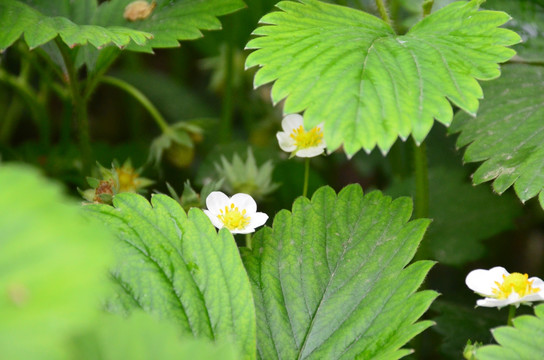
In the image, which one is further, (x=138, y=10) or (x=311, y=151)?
(x=138, y=10)

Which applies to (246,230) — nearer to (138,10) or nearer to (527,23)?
(138,10)

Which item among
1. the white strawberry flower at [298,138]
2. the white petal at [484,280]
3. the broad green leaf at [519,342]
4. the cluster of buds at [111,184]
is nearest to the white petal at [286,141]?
the white strawberry flower at [298,138]

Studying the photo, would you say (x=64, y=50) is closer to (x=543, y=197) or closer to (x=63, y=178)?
(x=63, y=178)

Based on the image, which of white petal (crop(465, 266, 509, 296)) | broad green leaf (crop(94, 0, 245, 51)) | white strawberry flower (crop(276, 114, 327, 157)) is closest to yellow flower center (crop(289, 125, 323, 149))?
white strawberry flower (crop(276, 114, 327, 157))

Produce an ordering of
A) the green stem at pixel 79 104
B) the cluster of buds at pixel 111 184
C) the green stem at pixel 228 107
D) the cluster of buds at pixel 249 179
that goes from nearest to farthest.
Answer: the cluster of buds at pixel 111 184, the green stem at pixel 79 104, the cluster of buds at pixel 249 179, the green stem at pixel 228 107

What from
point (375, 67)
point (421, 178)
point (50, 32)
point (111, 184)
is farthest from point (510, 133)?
point (50, 32)

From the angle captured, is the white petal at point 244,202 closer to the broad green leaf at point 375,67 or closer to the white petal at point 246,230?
the white petal at point 246,230

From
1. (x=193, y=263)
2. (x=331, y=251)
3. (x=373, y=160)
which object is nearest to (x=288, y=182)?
(x=373, y=160)
